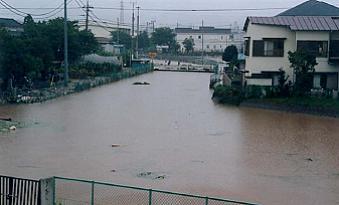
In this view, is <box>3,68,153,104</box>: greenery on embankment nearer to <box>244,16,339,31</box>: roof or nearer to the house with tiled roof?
the house with tiled roof

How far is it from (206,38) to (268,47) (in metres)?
67.0

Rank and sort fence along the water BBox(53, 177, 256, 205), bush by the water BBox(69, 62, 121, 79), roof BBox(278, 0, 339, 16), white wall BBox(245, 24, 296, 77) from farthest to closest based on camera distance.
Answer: roof BBox(278, 0, 339, 16) < bush by the water BBox(69, 62, 121, 79) < white wall BBox(245, 24, 296, 77) < fence along the water BBox(53, 177, 256, 205)

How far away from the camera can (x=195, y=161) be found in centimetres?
1264

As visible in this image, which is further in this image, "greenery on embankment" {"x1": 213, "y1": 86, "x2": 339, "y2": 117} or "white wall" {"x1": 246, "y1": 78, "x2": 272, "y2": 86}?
"white wall" {"x1": 246, "y1": 78, "x2": 272, "y2": 86}

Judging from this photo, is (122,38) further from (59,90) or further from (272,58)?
(272,58)

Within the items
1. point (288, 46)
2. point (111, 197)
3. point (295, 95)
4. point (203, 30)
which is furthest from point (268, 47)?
point (203, 30)

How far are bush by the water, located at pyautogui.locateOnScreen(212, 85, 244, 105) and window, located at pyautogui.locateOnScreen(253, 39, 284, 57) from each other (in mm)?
1893

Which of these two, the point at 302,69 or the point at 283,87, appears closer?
the point at 302,69

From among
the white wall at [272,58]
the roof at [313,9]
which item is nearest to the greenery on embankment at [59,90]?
the white wall at [272,58]

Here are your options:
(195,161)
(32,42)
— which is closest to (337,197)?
(195,161)

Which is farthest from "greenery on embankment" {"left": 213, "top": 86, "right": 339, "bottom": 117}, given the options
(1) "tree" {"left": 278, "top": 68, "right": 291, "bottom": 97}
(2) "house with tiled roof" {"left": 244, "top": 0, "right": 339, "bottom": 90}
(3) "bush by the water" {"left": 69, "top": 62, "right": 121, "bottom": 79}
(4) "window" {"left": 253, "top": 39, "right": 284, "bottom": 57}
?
(3) "bush by the water" {"left": 69, "top": 62, "right": 121, "bottom": 79}

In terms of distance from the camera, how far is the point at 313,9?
3959 cm

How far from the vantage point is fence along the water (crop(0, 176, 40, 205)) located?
7.27 metres

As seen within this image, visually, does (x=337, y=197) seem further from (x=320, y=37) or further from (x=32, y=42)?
(x=32, y=42)
